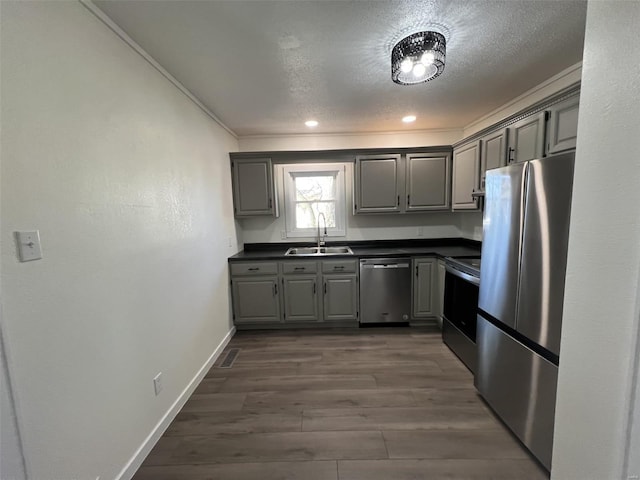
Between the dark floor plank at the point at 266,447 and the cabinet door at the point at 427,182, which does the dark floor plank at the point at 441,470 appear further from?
the cabinet door at the point at 427,182

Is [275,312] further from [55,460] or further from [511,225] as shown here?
[511,225]

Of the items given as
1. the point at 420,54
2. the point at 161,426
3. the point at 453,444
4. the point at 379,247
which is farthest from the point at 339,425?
the point at 420,54

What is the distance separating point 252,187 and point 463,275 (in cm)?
256

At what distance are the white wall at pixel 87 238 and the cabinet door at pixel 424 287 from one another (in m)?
2.45

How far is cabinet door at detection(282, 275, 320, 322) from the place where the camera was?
117 inches

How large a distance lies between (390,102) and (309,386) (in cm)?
269


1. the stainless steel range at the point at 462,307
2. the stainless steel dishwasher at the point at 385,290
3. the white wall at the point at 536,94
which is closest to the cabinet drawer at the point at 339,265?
the stainless steel dishwasher at the point at 385,290

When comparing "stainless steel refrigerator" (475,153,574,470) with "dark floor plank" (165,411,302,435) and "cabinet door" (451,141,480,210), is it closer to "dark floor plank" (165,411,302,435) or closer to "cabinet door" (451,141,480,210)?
"cabinet door" (451,141,480,210)

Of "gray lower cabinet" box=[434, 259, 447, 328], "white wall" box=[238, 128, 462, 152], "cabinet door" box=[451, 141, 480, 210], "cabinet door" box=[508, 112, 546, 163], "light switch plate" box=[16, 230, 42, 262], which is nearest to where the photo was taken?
"light switch plate" box=[16, 230, 42, 262]

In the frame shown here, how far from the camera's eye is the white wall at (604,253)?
2.47 feet

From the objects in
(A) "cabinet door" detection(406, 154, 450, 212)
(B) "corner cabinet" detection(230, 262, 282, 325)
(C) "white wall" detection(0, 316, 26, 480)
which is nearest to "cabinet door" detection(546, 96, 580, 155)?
(A) "cabinet door" detection(406, 154, 450, 212)

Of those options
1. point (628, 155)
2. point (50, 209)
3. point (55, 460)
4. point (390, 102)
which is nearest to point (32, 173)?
point (50, 209)

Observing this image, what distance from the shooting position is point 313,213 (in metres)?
3.49

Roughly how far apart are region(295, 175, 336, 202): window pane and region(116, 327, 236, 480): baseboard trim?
2.19 m
